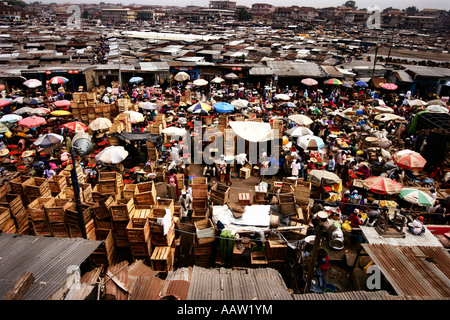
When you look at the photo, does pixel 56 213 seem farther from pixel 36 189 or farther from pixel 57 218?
pixel 36 189

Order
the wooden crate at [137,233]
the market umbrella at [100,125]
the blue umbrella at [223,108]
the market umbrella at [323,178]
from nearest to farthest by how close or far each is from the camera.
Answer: the wooden crate at [137,233] → the market umbrella at [323,178] → the market umbrella at [100,125] → the blue umbrella at [223,108]

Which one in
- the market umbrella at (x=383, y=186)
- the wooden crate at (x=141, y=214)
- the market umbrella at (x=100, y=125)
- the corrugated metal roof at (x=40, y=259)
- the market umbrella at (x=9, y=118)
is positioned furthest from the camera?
the market umbrella at (x=9, y=118)

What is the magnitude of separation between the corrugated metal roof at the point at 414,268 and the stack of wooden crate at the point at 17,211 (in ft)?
34.9

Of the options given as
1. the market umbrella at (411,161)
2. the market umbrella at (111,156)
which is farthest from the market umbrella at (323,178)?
the market umbrella at (111,156)

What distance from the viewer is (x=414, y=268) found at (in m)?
6.50

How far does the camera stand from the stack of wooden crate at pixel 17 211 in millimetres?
8750

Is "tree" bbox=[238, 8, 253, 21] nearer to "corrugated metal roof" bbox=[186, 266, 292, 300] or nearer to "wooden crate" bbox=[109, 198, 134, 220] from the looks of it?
"wooden crate" bbox=[109, 198, 134, 220]

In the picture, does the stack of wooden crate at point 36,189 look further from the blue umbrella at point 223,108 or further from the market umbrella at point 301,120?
the market umbrella at point 301,120

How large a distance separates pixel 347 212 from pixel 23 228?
11675 mm

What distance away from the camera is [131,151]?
13.9m

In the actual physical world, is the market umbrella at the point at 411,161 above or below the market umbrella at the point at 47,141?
below

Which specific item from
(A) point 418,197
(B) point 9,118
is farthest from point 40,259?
(B) point 9,118
